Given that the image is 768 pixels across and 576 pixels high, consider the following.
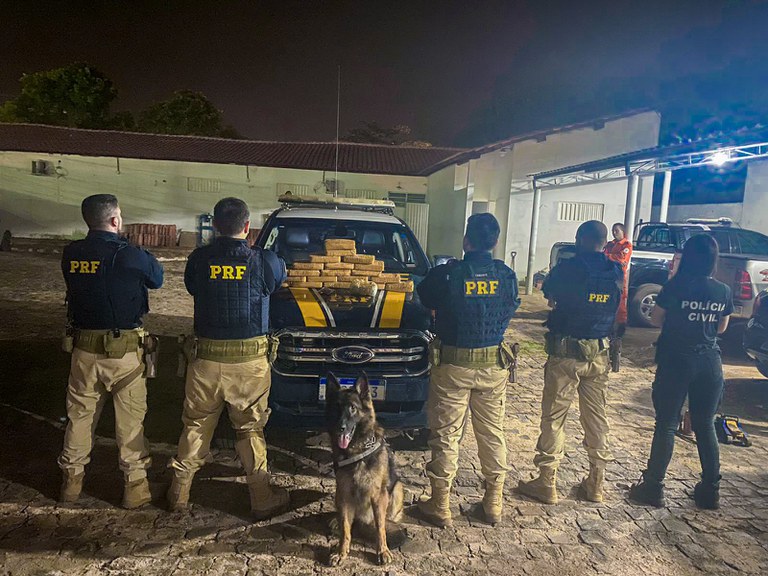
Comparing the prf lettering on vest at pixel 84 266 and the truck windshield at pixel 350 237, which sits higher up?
the truck windshield at pixel 350 237

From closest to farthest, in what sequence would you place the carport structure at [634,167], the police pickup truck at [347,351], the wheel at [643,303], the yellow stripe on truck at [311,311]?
the police pickup truck at [347,351] < the yellow stripe on truck at [311,311] < the carport structure at [634,167] < the wheel at [643,303]

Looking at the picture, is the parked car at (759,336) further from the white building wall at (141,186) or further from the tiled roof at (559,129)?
the white building wall at (141,186)

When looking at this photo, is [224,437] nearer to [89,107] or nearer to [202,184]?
[202,184]

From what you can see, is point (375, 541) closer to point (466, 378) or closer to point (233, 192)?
point (466, 378)

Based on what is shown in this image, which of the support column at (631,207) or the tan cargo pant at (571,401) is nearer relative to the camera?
the tan cargo pant at (571,401)

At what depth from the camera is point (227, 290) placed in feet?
10.3

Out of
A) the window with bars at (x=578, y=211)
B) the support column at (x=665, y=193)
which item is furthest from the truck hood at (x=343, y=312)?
the window with bars at (x=578, y=211)

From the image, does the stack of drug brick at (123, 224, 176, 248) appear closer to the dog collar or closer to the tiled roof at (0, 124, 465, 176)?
the tiled roof at (0, 124, 465, 176)

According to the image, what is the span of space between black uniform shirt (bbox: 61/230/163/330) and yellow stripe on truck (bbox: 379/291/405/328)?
1.54m

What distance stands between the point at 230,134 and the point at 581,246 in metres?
35.5

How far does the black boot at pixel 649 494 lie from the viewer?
3.63 metres

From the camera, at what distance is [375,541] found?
3.06 meters

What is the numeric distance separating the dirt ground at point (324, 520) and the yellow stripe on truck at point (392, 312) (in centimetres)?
108

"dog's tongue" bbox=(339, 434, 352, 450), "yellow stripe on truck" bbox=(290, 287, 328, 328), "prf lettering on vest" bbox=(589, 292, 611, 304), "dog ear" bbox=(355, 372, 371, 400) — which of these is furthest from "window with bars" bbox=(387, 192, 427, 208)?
"dog's tongue" bbox=(339, 434, 352, 450)
